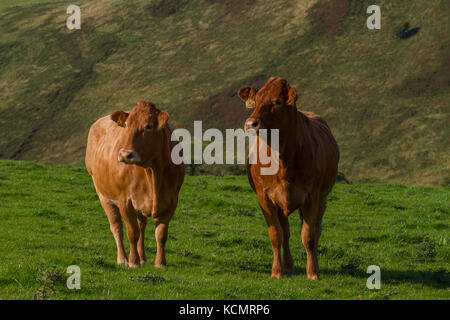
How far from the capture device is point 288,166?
10.1 m

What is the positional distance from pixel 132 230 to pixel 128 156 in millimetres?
1849

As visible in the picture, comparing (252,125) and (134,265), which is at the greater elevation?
Result: (252,125)

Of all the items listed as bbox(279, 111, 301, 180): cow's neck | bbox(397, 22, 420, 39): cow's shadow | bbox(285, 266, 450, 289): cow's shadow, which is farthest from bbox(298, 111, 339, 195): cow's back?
bbox(397, 22, 420, 39): cow's shadow

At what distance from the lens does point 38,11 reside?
9662cm

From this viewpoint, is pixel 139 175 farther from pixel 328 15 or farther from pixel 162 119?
pixel 328 15

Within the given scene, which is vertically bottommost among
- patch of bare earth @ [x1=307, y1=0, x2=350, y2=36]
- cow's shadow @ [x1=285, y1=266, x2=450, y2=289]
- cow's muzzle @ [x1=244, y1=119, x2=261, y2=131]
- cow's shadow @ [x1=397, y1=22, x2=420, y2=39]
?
cow's shadow @ [x1=285, y1=266, x2=450, y2=289]

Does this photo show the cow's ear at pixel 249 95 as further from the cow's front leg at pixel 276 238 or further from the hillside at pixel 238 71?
the hillside at pixel 238 71

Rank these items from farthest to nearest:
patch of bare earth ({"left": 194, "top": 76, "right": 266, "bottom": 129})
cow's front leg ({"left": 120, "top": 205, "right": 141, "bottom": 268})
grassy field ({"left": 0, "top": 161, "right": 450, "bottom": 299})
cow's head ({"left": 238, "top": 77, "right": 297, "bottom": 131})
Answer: patch of bare earth ({"left": 194, "top": 76, "right": 266, "bottom": 129}) → cow's front leg ({"left": 120, "top": 205, "right": 141, "bottom": 268}) → cow's head ({"left": 238, "top": 77, "right": 297, "bottom": 131}) → grassy field ({"left": 0, "top": 161, "right": 450, "bottom": 299})

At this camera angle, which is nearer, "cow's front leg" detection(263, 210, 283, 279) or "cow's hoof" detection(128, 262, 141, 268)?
"cow's front leg" detection(263, 210, 283, 279)

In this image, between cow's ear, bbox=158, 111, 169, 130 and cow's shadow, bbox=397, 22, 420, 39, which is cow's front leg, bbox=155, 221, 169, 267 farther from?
cow's shadow, bbox=397, 22, 420, 39

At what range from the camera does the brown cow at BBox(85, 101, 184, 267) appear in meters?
10.2

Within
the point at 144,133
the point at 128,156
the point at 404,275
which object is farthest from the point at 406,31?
the point at 128,156

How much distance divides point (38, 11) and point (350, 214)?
88032 millimetres

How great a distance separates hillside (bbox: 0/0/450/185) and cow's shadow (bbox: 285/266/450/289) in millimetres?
34462
